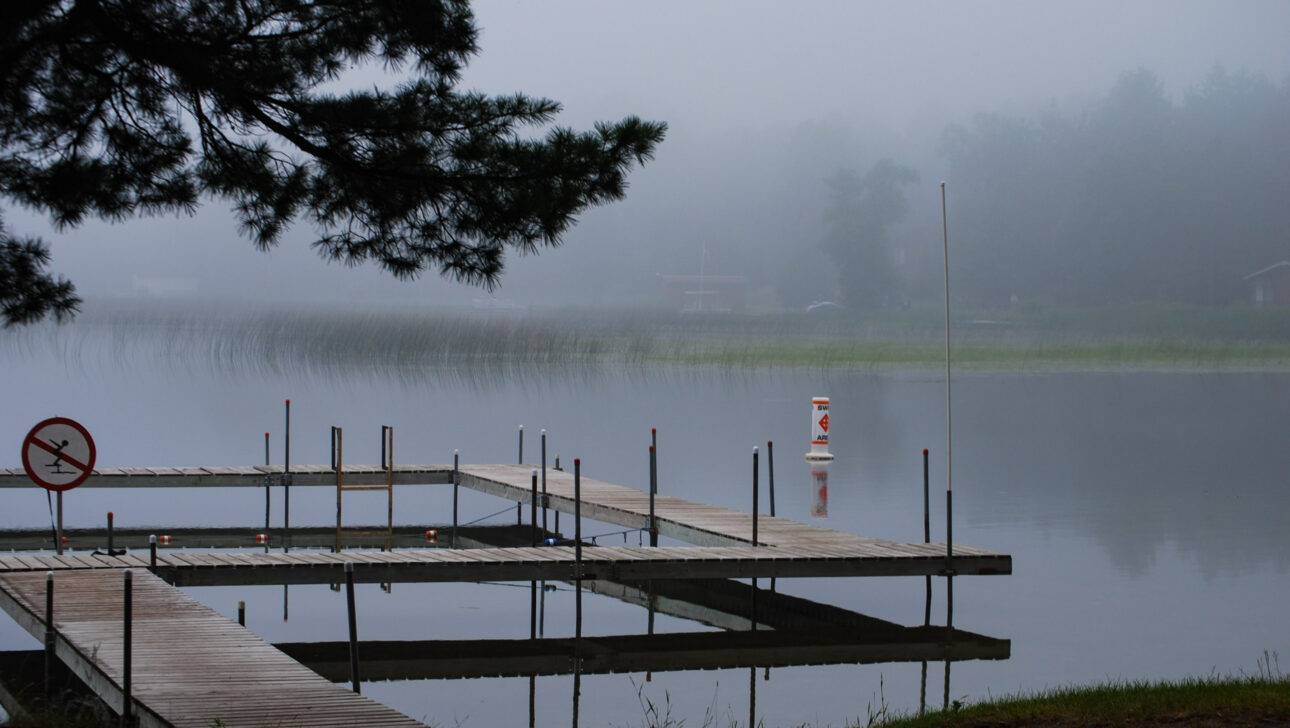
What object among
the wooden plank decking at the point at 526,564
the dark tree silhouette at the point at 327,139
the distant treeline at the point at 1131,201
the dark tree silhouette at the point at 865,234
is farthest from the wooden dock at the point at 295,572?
the distant treeline at the point at 1131,201

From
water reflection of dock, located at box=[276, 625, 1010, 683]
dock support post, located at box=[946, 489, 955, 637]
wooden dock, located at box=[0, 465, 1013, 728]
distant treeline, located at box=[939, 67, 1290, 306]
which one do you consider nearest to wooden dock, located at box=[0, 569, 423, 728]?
wooden dock, located at box=[0, 465, 1013, 728]

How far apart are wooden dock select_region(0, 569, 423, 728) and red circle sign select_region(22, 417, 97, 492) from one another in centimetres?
65

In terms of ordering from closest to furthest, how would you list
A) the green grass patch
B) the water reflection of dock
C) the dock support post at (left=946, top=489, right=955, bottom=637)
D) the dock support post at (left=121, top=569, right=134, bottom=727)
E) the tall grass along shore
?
the green grass patch
the dock support post at (left=121, top=569, right=134, bottom=727)
the water reflection of dock
the dock support post at (left=946, top=489, right=955, bottom=637)
the tall grass along shore

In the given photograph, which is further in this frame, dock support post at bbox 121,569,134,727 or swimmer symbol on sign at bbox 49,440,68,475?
swimmer symbol on sign at bbox 49,440,68,475

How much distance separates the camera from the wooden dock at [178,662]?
6.96 m

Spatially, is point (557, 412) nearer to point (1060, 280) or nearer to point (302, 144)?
point (302, 144)

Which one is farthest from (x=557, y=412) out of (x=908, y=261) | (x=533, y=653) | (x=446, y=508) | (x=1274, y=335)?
(x=908, y=261)

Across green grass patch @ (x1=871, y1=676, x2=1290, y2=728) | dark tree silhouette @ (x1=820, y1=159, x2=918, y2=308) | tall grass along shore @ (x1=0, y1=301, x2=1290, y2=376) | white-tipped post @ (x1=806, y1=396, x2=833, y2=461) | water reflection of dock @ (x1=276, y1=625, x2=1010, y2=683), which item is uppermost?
dark tree silhouette @ (x1=820, y1=159, x2=918, y2=308)

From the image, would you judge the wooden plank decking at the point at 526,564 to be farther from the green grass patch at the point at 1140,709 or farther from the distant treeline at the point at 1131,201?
the distant treeline at the point at 1131,201

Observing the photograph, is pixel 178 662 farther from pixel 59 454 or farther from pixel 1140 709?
pixel 1140 709

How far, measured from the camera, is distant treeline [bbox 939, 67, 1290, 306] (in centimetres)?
7300

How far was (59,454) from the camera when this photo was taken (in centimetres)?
1066

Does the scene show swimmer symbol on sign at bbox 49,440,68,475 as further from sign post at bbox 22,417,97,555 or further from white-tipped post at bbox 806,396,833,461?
white-tipped post at bbox 806,396,833,461

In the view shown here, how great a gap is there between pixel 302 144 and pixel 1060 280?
6922 centimetres
